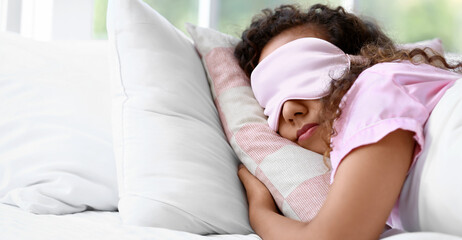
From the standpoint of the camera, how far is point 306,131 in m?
1.11

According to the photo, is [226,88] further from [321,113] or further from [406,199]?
[406,199]

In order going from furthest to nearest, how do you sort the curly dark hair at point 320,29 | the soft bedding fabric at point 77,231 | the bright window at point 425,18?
the bright window at point 425,18 → the curly dark hair at point 320,29 → the soft bedding fabric at point 77,231

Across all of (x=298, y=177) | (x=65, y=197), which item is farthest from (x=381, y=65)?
(x=65, y=197)

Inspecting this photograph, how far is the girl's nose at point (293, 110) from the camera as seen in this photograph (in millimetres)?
1090

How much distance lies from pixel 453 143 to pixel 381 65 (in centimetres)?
21

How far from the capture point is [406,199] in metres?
0.90

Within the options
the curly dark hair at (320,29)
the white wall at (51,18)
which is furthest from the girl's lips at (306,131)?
the white wall at (51,18)

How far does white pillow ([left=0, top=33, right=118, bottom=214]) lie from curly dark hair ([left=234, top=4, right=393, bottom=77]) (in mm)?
342

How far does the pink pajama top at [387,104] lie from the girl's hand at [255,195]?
15 centimetres

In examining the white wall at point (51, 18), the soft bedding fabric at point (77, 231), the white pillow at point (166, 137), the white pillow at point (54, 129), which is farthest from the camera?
the white wall at point (51, 18)

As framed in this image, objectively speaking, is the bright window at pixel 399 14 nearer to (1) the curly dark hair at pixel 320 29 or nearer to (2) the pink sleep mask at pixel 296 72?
(1) the curly dark hair at pixel 320 29

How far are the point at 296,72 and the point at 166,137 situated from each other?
0.96 feet

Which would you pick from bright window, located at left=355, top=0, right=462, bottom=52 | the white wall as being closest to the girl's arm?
the white wall

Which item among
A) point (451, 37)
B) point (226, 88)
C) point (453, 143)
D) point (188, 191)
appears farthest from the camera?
point (451, 37)
